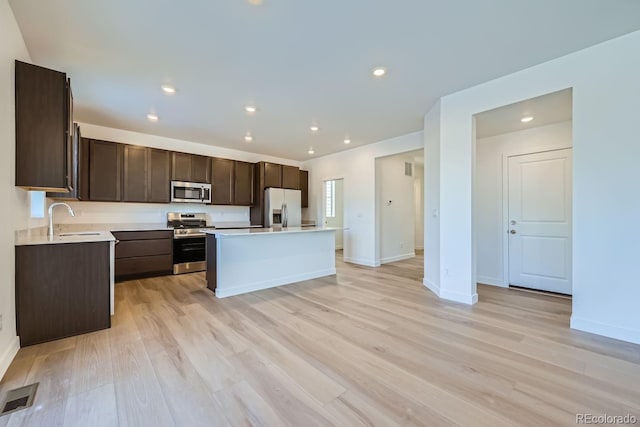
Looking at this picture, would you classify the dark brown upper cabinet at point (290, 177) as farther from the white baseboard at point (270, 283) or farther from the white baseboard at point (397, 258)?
the white baseboard at point (397, 258)

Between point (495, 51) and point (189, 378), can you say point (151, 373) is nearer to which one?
point (189, 378)

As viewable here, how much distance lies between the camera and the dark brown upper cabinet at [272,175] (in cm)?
617

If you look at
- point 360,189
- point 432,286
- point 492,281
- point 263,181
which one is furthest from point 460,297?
point 263,181

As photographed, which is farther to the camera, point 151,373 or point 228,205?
point 228,205

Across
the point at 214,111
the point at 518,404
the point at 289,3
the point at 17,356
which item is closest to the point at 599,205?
the point at 518,404

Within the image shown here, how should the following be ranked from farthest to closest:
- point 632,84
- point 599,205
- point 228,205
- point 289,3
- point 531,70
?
point 228,205 → point 531,70 → point 599,205 → point 632,84 → point 289,3

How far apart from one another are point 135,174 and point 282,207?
292cm

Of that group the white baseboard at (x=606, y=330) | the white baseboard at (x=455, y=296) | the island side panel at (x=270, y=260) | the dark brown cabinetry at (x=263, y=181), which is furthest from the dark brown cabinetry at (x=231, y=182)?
the white baseboard at (x=606, y=330)

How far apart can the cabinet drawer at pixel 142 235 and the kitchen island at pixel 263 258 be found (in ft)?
4.75

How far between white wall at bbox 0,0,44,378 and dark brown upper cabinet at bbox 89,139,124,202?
96.6 inches

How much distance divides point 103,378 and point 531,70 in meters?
4.61

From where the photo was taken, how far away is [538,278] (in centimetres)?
388

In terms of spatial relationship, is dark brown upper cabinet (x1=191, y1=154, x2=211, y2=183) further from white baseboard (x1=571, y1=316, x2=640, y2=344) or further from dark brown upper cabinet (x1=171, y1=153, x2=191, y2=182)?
white baseboard (x1=571, y1=316, x2=640, y2=344)

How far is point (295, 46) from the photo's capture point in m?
2.40
